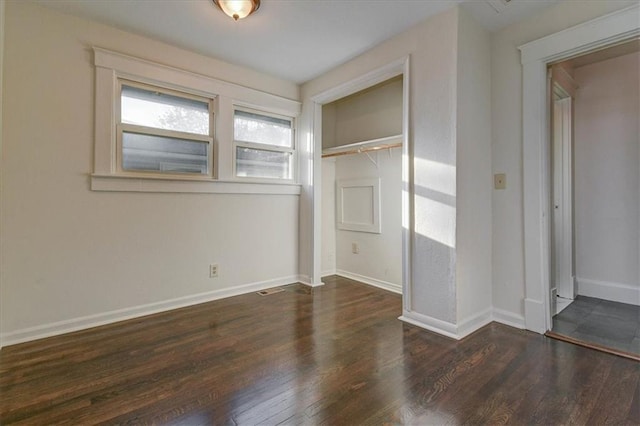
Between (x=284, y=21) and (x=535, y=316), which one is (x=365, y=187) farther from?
(x=535, y=316)

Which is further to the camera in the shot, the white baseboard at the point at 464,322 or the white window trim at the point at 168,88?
the white window trim at the point at 168,88

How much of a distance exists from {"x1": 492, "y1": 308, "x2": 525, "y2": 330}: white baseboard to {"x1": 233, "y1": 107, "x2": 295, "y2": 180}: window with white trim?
2.65 meters

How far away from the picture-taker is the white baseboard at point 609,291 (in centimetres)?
299

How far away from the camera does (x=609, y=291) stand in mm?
3137

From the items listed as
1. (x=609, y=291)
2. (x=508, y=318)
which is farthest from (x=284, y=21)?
(x=609, y=291)

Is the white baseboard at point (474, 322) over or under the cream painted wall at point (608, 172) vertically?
under

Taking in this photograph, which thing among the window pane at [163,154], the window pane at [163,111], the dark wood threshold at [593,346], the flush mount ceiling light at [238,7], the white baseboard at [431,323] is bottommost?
the dark wood threshold at [593,346]

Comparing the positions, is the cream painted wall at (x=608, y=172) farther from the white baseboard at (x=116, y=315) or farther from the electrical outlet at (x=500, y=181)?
the white baseboard at (x=116, y=315)

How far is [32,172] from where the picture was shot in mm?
2330

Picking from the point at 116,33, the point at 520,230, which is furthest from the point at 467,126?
the point at 116,33

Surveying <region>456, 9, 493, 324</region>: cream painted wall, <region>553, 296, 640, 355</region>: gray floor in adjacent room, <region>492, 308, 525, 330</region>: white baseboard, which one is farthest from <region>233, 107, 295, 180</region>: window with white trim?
<region>553, 296, 640, 355</region>: gray floor in adjacent room

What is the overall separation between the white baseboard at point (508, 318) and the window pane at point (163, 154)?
310cm

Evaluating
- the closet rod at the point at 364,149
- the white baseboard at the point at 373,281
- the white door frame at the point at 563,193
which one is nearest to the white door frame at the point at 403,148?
the closet rod at the point at 364,149

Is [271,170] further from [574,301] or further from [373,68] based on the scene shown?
[574,301]
